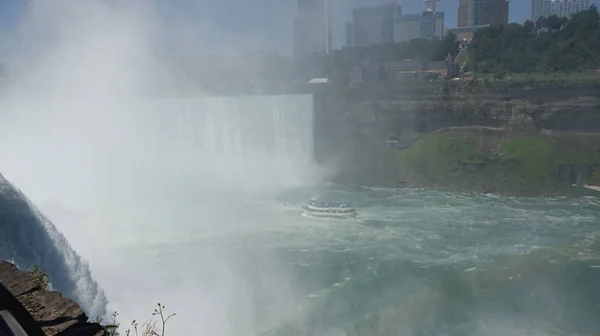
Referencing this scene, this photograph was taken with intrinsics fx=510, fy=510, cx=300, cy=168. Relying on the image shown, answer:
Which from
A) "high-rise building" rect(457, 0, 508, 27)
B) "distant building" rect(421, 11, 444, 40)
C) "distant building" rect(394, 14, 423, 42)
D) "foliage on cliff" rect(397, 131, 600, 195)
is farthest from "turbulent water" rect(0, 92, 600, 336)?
"high-rise building" rect(457, 0, 508, 27)

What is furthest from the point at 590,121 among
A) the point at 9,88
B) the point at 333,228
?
the point at 9,88

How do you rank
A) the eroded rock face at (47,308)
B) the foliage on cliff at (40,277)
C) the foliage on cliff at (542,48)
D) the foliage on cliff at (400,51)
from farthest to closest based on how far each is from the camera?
1. the foliage on cliff at (400,51)
2. the foliage on cliff at (542,48)
3. the foliage on cliff at (40,277)
4. the eroded rock face at (47,308)

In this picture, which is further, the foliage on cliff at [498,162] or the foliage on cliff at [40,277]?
the foliage on cliff at [498,162]

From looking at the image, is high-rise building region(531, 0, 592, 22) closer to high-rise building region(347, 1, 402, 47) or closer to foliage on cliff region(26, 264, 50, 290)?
high-rise building region(347, 1, 402, 47)

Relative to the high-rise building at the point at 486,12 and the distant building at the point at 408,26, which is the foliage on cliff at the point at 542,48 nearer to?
the distant building at the point at 408,26

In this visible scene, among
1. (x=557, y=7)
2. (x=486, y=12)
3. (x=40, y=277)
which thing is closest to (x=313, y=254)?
(x=40, y=277)

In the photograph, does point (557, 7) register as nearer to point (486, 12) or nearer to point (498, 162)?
point (486, 12)

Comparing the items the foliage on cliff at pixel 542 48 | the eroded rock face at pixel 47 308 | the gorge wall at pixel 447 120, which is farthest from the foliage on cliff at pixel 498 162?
the eroded rock face at pixel 47 308

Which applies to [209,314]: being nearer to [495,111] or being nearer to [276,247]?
[276,247]
